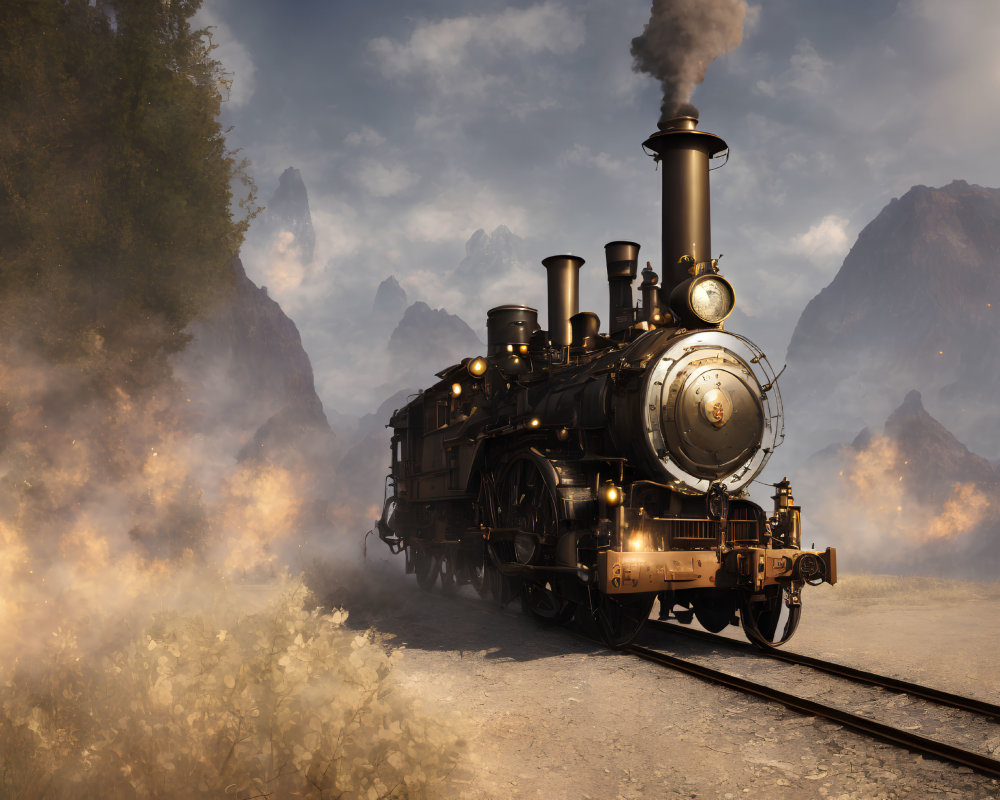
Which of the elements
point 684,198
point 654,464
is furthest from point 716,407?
point 684,198

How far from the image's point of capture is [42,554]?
1507cm

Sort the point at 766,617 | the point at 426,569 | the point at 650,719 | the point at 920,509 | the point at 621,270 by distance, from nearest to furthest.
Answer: the point at 650,719 → the point at 766,617 → the point at 621,270 → the point at 426,569 → the point at 920,509

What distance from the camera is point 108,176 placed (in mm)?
16875

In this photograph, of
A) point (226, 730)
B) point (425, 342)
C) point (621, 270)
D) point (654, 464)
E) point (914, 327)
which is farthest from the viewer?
point (425, 342)

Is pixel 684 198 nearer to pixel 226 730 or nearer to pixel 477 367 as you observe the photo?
pixel 477 367

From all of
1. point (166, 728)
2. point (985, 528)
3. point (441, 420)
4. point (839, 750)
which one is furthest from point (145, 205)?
point (985, 528)

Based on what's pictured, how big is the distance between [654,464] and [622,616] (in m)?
1.65

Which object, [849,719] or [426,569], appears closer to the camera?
[849,719]

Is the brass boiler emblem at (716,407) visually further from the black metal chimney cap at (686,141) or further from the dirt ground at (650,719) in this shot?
the black metal chimney cap at (686,141)

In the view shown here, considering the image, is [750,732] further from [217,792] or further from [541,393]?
[541,393]

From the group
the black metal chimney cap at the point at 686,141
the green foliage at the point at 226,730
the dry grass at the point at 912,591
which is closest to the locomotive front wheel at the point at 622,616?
the green foliage at the point at 226,730

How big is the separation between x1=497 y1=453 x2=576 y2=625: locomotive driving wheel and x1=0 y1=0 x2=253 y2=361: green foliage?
1160cm

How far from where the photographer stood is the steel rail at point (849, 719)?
4.16 m

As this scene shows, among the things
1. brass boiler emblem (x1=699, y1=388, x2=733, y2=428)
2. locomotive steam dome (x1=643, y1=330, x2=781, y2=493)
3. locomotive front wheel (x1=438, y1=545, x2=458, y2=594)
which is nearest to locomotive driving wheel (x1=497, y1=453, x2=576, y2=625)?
locomotive steam dome (x1=643, y1=330, x2=781, y2=493)
